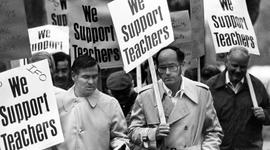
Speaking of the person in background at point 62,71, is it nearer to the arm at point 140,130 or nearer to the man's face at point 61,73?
the man's face at point 61,73

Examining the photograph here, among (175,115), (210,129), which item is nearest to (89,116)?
(175,115)

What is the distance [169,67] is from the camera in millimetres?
8578

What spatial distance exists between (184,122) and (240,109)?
1545mm

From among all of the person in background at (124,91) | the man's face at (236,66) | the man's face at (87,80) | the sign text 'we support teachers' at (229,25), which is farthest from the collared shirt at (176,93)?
the sign text 'we support teachers' at (229,25)

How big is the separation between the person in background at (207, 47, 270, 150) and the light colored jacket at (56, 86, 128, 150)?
177 cm

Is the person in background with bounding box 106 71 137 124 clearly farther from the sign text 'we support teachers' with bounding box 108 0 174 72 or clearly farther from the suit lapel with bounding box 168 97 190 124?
the suit lapel with bounding box 168 97 190 124

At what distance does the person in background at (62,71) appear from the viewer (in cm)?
1083

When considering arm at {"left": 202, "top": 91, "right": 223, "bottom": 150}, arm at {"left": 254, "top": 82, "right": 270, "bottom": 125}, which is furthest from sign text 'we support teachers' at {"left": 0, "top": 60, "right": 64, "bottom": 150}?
arm at {"left": 254, "top": 82, "right": 270, "bottom": 125}

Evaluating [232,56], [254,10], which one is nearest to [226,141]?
[232,56]

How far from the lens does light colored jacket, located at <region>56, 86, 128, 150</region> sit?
28.0 ft

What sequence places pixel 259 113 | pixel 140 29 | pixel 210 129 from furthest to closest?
pixel 259 113 → pixel 140 29 → pixel 210 129

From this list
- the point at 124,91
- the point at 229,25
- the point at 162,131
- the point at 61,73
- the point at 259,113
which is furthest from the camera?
the point at 61,73

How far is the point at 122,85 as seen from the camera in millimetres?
10305

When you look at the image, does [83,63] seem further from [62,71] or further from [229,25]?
[229,25]
